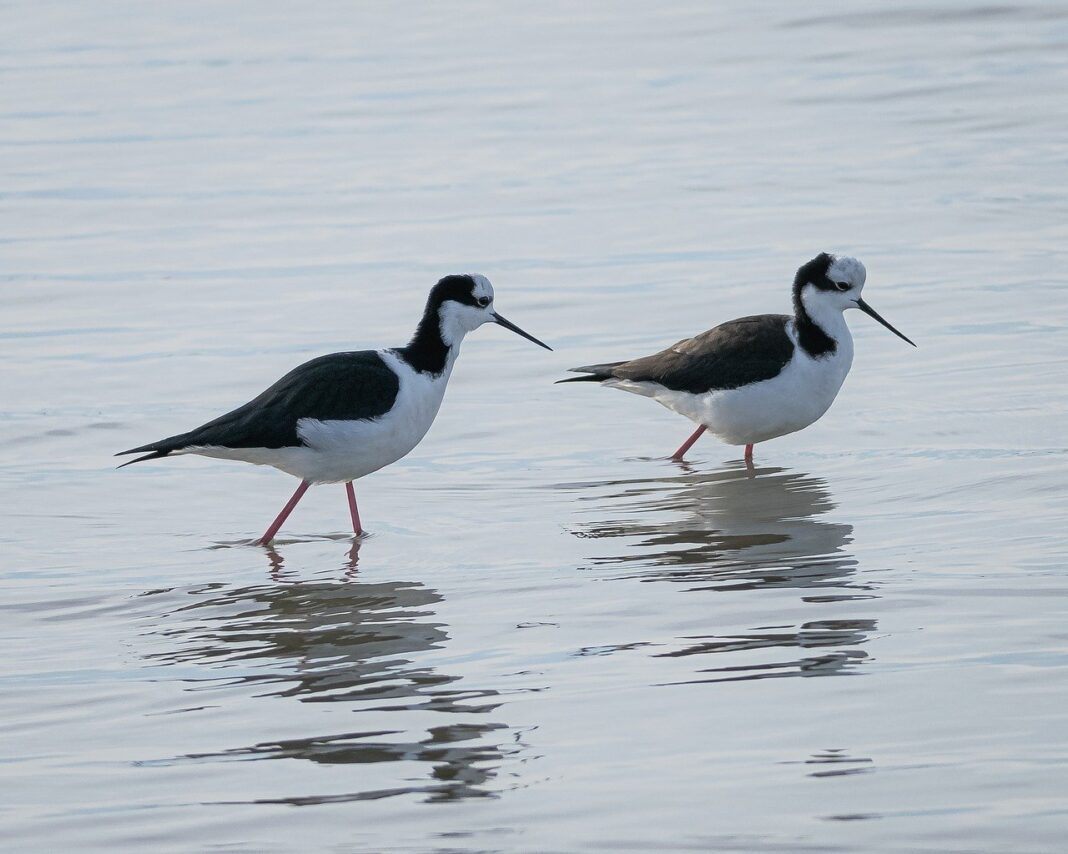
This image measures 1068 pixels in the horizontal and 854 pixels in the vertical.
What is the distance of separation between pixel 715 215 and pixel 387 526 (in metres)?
8.21

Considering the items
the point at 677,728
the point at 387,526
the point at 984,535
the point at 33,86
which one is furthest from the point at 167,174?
the point at 677,728

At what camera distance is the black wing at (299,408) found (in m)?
8.87

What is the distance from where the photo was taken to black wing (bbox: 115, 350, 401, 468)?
29.1ft

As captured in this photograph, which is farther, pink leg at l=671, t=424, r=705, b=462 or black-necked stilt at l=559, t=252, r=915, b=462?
pink leg at l=671, t=424, r=705, b=462

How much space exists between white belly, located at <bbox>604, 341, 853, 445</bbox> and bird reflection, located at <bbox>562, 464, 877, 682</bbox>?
0.30 meters

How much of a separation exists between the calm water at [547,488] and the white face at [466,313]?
3.20 ft

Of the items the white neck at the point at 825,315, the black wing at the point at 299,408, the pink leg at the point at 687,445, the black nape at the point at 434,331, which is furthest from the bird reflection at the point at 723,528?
the black wing at the point at 299,408

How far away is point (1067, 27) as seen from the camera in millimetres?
25188

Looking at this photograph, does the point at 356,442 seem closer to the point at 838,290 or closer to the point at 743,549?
the point at 743,549

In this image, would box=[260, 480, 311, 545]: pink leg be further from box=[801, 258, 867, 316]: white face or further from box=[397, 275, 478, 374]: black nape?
box=[801, 258, 867, 316]: white face

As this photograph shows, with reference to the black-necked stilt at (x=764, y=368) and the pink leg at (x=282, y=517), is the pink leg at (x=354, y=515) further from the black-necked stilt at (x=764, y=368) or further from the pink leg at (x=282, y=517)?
the black-necked stilt at (x=764, y=368)

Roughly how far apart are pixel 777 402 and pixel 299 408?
9.65 feet

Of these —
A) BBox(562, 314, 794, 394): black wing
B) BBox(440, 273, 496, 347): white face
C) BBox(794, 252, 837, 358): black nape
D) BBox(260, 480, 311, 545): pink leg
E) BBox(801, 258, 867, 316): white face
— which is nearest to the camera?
BBox(260, 480, 311, 545): pink leg

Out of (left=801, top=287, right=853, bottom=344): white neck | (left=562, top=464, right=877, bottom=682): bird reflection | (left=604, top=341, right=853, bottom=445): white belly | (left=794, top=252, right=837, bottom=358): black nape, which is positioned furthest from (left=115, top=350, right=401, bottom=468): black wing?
(left=801, top=287, right=853, bottom=344): white neck
